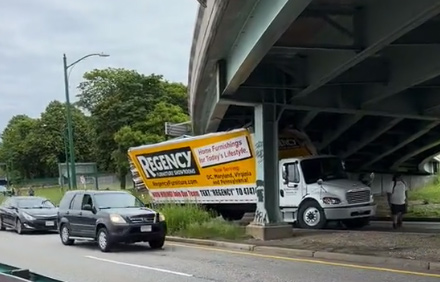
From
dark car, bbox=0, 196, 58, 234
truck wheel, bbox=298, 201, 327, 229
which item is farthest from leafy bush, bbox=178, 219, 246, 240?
dark car, bbox=0, 196, 58, 234

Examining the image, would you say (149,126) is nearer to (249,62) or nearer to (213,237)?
(213,237)

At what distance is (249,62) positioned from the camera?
13.4m

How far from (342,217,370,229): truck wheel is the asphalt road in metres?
6.15

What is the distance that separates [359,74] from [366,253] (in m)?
5.55

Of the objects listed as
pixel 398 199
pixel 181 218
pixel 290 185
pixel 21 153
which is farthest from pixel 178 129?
pixel 21 153

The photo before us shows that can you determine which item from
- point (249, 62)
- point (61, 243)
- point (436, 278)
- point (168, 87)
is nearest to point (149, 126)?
point (168, 87)

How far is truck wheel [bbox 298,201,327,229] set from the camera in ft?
63.2

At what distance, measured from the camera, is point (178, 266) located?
41.4ft

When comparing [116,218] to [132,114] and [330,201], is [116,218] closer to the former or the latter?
[330,201]

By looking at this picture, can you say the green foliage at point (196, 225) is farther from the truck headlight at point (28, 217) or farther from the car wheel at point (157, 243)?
the truck headlight at point (28, 217)

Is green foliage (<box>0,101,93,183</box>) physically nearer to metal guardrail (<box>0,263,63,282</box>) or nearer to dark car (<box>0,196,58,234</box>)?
dark car (<box>0,196,58,234</box>)

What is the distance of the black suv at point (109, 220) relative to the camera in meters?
15.4

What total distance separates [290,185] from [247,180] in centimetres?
146

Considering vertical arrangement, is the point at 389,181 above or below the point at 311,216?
above
